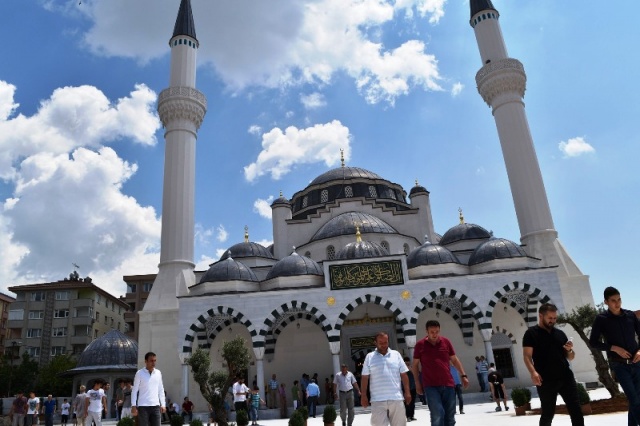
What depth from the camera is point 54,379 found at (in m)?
30.6

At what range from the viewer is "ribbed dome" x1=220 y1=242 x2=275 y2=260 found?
2288 cm

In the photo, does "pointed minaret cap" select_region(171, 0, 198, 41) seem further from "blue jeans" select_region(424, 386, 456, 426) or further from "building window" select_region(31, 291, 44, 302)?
"building window" select_region(31, 291, 44, 302)

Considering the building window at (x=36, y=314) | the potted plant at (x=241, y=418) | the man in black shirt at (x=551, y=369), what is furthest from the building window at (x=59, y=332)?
the man in black shirt at (x=551, y=369)

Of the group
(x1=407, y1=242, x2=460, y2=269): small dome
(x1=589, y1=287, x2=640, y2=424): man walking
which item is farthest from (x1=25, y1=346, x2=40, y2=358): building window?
(x1=589, y1=287, x2=640, y2=424): man walking

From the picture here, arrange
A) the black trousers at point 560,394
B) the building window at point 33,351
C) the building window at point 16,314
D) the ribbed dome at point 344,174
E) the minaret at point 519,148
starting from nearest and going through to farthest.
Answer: the black trousers at point 560,394 < the minaret at point 519,148 < the ribbed dome at point 344,174 < the building window at point 33,351 < the building window at point 16,314

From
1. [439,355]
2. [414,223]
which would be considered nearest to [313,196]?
[414,223]

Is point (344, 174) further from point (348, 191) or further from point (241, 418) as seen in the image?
point (241, 418)

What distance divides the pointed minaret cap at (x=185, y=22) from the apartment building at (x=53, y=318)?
2201 cm

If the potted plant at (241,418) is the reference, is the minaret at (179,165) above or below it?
above

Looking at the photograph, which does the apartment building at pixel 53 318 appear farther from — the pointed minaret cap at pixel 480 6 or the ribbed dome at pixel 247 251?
the pointed minaret cap at pixel 480 6

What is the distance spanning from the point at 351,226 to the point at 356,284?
474 centimetres

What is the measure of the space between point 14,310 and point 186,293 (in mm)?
24402

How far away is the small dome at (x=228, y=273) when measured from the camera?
1827cm

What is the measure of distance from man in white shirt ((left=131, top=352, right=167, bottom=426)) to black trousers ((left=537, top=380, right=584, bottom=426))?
12.9 ft
